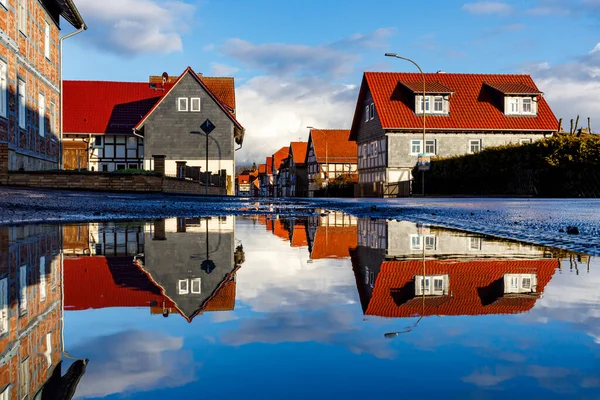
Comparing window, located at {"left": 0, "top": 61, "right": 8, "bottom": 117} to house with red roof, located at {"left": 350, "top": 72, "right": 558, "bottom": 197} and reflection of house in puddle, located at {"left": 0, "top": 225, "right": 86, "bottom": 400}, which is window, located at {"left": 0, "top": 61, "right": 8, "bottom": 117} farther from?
house with red roof, located at {"left": 350, "top": 72, "right": 558, "bottom": 197}

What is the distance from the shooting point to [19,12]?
2147cm

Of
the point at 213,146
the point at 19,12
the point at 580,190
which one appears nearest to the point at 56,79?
the point at 19,12

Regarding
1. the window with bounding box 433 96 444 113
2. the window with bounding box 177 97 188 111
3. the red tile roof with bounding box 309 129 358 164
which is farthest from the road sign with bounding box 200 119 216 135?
the red tile roof with bounding box 309 129 358 164

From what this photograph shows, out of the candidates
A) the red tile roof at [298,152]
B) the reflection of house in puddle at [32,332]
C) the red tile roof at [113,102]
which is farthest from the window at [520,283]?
the red tile roof at [298,152]

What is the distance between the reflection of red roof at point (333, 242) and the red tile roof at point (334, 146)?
57702mm

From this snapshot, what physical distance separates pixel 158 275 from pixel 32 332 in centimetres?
125

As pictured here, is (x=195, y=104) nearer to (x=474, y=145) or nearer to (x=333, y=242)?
(x=474, y=145)

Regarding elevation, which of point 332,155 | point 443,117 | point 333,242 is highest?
point 443,117

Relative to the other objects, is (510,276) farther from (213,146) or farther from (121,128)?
(121,128)

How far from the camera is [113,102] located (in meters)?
46.8

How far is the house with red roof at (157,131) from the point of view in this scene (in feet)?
140

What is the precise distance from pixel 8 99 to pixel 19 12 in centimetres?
356

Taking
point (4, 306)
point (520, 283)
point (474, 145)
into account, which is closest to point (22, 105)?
point (4, 306)

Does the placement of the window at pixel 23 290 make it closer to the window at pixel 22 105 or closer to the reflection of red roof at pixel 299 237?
the reflection of red roof at pixel 299 237
